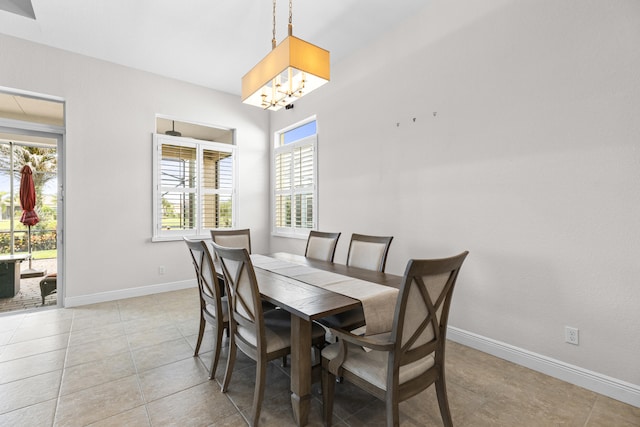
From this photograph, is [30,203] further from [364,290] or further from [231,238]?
[364,290]

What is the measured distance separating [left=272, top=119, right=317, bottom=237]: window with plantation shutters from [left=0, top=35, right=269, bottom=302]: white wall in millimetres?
1408

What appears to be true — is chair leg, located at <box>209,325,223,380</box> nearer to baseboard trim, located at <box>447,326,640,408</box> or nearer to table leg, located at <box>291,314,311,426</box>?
table leg, located at <box>291,314,311,426</box>

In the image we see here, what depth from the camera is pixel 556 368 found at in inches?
84.0

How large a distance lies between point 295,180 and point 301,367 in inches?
139

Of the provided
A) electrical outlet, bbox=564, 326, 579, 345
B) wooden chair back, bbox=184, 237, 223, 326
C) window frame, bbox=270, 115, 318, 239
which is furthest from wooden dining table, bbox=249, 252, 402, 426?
window frame, bbox=270, 115, 318, 239

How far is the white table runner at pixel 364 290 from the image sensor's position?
1.66 meters

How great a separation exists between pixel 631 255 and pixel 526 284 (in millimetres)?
633

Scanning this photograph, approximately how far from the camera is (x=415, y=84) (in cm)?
306

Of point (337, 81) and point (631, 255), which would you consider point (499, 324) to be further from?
point (337, 81)

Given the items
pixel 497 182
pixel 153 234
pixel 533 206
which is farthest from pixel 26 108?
pixel 533 206

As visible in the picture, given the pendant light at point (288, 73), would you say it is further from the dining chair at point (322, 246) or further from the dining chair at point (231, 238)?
the dining chair at point (231, 238)

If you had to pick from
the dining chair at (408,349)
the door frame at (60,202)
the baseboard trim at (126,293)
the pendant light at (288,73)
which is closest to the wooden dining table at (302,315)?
the dining chair at (408,349)

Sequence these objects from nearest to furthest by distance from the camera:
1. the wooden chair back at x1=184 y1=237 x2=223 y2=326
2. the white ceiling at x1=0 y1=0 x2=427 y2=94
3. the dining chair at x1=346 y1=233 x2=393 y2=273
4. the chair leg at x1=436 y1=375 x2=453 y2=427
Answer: the chair leg at x1=436 y1=375 x2=453 y2=427, the wooden chair back at x1=184 y1=237 x2=223 y2=326, the dining chair at x1=346 y1=233 x2=393 y2=273, the white ceiling at x1=0 y1=0 x2=427 y2=94

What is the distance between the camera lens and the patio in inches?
144
